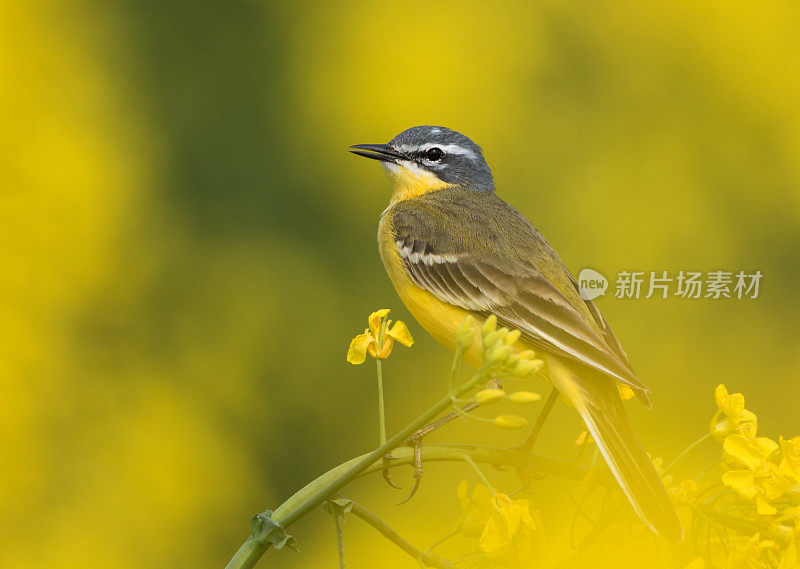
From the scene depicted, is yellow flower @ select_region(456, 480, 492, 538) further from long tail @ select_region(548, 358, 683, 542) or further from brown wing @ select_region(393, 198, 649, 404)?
brown wing @ select_region(393, 198, 649, 404)

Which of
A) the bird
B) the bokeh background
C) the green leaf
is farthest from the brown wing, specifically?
the bokeh background

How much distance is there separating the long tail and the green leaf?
3.04 ft

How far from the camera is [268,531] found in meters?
2.25

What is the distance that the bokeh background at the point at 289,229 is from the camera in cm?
664

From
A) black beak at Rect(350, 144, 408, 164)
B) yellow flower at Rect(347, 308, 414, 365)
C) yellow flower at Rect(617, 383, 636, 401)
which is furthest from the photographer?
black beak at Rect(350, 144, 408, 164)

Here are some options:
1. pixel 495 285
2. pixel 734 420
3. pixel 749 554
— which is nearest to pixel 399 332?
pixel 734 420

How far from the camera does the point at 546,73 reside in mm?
8438

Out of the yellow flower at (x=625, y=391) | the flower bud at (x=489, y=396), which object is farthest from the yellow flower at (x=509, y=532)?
the yellow flower at (x=625, y=391)

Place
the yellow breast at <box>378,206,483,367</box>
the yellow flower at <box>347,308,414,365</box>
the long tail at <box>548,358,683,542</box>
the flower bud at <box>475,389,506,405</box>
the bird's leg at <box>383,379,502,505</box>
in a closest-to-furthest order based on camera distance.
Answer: the flower bud at <box>475,389,506,405</box> → the bird's leg at <box>383,379,502,505</box> → the long tail at <box>548,358,683,542</box> → the yellow flower at <box>347,308,414,365</box> → the yellow breast at <box>378,206,483,367</box>

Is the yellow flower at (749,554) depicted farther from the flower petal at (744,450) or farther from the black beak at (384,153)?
the black beak at (384,153)

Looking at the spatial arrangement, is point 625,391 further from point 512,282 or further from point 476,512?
point 476,512

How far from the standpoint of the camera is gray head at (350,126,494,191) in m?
5.19

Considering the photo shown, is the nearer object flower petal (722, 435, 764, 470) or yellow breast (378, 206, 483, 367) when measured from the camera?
flower petal (722, 435, 764, 470)

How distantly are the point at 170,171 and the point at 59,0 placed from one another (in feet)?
7.13
